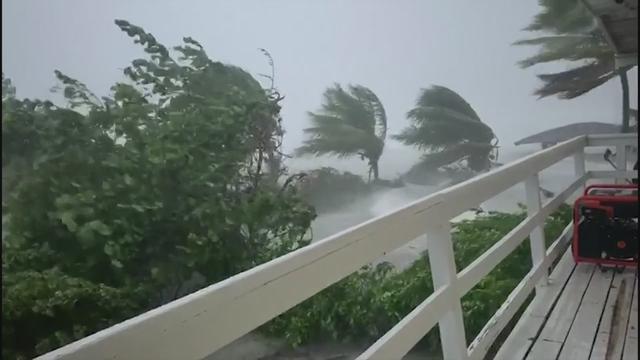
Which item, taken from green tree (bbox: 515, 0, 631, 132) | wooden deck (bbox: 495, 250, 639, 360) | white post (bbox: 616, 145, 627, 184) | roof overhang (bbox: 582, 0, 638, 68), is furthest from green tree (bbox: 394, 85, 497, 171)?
wooden deck (bbox: 495, 250, 639, 360)

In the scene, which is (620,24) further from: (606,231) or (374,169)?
(374,169)

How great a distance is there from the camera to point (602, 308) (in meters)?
1.53

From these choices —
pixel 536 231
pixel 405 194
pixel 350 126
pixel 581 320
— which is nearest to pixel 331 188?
pixel 350 126

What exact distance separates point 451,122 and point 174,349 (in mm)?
5255

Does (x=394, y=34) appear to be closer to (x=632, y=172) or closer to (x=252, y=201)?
(x=252, y=201)

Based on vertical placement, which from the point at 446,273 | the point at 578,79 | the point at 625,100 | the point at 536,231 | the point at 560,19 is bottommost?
the point at 536,231

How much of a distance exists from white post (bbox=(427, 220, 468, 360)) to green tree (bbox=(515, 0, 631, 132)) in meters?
4.78

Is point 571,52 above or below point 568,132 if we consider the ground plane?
above

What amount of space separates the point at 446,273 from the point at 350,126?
423cm

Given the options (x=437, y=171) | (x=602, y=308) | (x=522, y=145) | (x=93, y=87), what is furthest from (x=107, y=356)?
(x=522, y=145)

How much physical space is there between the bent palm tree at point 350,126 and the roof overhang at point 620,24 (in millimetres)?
2779

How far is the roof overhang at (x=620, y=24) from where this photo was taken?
162cm

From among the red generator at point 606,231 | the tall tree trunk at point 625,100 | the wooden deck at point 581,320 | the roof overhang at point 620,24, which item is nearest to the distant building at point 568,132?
the tall tree trunk at point 625,100

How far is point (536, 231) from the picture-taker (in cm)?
165
